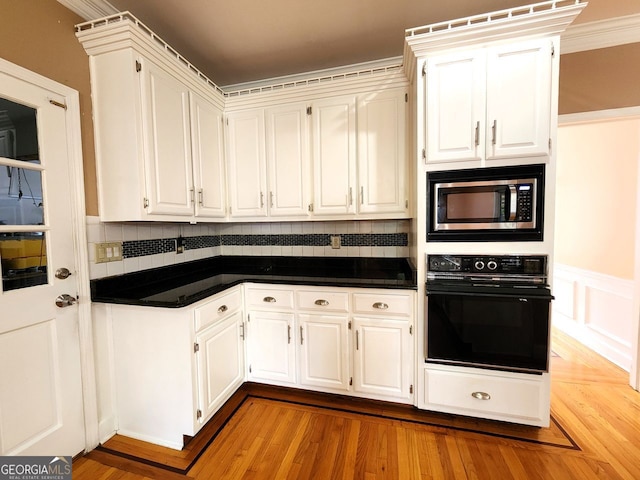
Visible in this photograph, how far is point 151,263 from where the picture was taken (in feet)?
6.91

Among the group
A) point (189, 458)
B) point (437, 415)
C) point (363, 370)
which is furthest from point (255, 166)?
point (437, 415)

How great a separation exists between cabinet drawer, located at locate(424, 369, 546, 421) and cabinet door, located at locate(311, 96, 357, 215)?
53.8 inches

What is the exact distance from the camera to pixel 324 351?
6.63ft

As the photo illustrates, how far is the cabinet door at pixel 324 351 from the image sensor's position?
198 centimetres

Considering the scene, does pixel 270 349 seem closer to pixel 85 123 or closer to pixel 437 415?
pixel 437 415

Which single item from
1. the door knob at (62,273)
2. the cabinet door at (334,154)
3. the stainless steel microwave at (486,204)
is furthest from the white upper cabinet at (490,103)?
the door knob at (62,273)

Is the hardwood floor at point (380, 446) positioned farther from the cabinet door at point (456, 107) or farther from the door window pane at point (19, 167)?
the cabinet door at point (456, 107)

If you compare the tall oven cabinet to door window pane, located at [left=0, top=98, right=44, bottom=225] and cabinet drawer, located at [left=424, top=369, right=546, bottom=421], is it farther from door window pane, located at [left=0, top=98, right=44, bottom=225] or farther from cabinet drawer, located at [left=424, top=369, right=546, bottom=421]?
door window pane, located at [left=0, top=98, right=44, bottom=225]

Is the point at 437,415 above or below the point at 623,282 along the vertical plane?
below

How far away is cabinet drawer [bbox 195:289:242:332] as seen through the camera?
1.66 meters

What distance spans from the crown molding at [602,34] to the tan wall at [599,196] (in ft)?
1.80

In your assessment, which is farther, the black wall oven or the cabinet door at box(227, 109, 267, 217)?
the cabinet door at box(227, 109, 267, 217)

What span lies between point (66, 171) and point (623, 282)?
14.2 ft

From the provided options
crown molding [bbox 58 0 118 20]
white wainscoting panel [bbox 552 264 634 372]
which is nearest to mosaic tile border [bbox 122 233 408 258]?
crown molding [bbox 58 0 118 20]
